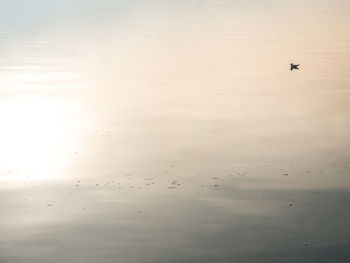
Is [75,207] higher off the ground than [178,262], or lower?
higher

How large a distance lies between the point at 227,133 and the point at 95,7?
5698cm

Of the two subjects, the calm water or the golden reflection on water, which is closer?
the calm water

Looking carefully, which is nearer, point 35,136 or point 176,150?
point 176,150

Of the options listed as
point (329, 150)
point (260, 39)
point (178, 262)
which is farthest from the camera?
point (260, 39)

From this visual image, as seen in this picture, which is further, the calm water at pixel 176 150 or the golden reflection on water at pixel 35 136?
the golden reflection on water at pixel 35 136

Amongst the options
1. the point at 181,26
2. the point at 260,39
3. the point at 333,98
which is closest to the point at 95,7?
the point at 181,26

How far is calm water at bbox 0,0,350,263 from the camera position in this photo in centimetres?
1833

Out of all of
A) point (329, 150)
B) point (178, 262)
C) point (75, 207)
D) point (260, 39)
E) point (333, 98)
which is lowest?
point (178, 262)

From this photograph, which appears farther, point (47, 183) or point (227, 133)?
point (227, 133)

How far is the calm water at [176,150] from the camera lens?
18328mm

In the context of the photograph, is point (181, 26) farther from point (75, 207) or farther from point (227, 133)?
point (75, 207)

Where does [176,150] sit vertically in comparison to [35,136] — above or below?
below

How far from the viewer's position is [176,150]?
25.5 metres

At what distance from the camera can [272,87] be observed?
3562cm
